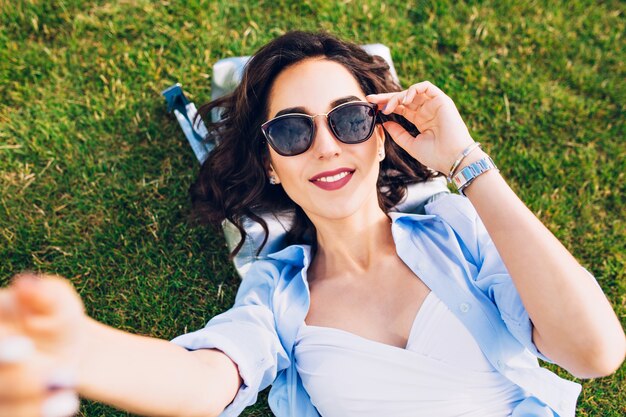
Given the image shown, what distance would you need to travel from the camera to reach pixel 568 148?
4.42 metres

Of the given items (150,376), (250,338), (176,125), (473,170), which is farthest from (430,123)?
(176,125)

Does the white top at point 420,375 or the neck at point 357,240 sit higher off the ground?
the neck at point 357,240

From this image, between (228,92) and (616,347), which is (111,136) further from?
(616,347)

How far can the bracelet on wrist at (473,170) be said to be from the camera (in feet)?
8.96

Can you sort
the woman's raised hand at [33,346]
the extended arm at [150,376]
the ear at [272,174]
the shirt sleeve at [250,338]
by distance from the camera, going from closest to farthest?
the woman's raised hand at [33,346] → the extended arm at [150,376] → the shirt sleeve at [250,338] → the ear at [272,174]

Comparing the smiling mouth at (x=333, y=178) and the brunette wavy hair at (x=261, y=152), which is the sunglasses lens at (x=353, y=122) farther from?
the brunette wavy hair at (x=261, y=152)

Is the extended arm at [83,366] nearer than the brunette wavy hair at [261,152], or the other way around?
the extended arm at [83,366]

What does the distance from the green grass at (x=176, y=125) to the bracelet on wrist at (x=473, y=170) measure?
1.72m

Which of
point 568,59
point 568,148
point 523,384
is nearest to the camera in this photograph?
point 523,384

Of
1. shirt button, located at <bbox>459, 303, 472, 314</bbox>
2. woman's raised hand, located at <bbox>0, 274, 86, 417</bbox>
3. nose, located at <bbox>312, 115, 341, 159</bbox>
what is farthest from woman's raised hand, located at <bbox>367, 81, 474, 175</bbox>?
woman's raised hand, located at <bbox>0, 274, 86, 417</bbox>

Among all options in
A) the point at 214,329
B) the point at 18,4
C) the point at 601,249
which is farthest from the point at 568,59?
the point at 18,4

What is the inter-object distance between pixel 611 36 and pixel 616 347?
358cm

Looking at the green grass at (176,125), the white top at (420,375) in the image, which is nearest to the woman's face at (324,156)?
the white top at (420,375)

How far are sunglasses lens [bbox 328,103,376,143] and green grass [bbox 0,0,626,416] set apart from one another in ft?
5.46
